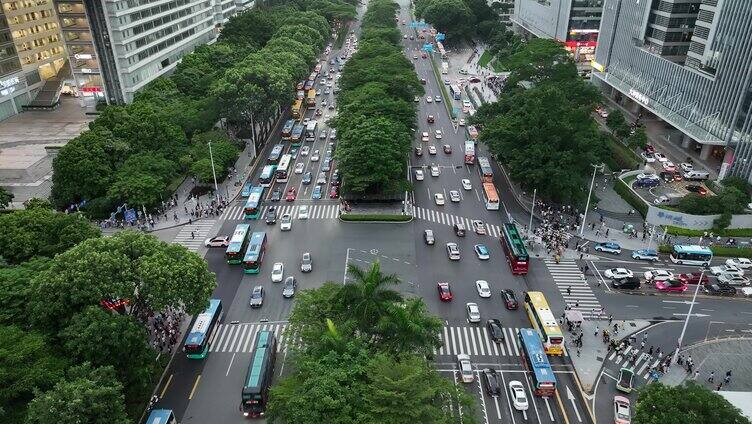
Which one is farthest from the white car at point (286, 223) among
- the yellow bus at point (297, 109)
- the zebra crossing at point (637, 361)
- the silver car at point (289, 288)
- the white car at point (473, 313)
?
the yellow bus at point (297, 109)

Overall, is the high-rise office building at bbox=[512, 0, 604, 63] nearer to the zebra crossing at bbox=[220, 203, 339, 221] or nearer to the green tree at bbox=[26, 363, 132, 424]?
the zebra crossing at bbox=[220, 203, 339, 221]

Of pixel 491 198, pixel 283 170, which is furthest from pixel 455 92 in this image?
pixel 283 170

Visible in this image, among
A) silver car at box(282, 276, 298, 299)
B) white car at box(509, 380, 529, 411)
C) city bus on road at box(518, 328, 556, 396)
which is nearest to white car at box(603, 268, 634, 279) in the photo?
city bus on road at box(518, 328, 556, 396)

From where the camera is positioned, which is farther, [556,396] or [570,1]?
[570,1]

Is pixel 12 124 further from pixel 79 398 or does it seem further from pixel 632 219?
pixel 632 219

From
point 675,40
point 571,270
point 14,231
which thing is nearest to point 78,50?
point 14,231

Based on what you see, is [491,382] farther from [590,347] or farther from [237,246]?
[237,246]
